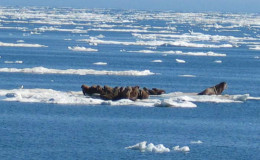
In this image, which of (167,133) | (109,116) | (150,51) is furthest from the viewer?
(150,51)

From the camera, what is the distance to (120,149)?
1046 inches

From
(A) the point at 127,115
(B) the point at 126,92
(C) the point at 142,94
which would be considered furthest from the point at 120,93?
(A) the point at 127,115

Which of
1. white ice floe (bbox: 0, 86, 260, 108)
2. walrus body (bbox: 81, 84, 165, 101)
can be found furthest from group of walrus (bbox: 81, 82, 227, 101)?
white ice floe (bbox: 0, 86, 260, 108)

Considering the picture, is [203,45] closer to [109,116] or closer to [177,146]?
[109,116]

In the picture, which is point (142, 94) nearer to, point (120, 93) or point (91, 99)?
point (120, 93)

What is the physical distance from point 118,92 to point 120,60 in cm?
3266

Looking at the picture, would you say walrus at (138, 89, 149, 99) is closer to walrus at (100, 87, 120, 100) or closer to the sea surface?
the sea surface

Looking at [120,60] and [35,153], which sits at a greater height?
[120,60]

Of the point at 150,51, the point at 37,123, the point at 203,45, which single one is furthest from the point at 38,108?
the point at 203,45

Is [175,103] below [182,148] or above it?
above

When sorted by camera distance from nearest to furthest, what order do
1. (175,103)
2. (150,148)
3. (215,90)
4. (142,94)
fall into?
(150,148) < (175,103) < (142,94) < (215,90)

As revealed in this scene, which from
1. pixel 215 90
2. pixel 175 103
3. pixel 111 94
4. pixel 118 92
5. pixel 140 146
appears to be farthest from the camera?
pixel 215 90

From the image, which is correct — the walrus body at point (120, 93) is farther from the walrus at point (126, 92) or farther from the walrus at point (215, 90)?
the walrus at point (215, 90)

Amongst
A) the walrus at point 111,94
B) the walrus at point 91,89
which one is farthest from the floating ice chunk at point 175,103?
the walrus at point 91,89
